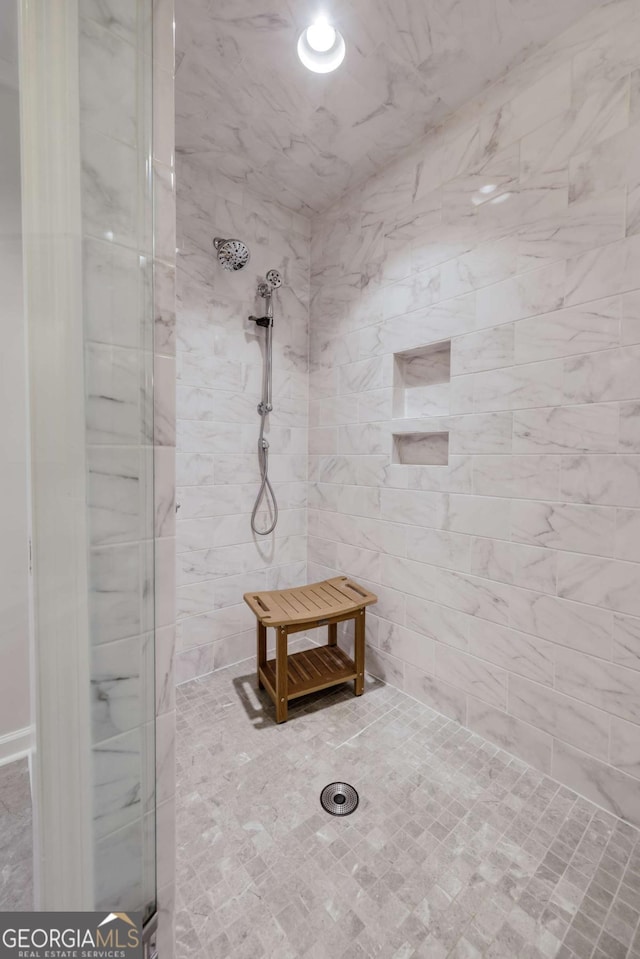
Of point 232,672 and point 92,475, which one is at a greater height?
point 92,475

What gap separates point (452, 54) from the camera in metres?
1.39

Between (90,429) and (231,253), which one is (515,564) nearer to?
(90,429)

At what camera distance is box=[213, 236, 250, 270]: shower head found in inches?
73.9

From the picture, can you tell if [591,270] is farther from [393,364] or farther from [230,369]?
[230,369]

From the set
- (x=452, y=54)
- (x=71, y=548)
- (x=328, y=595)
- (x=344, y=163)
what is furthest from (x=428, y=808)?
(x=344, y=163)

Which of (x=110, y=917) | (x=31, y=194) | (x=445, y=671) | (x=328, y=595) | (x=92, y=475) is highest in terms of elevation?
(x=31, y=194)

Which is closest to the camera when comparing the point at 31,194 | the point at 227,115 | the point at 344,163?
the point at 31,194

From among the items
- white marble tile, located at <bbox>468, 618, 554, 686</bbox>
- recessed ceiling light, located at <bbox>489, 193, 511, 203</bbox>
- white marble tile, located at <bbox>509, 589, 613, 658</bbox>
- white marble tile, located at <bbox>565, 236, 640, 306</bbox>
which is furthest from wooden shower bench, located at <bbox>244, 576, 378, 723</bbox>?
recessed ceiling light, located at <bbox>489, 193, 511, 203</bbox>

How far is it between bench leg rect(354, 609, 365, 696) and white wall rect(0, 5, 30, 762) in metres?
1.40

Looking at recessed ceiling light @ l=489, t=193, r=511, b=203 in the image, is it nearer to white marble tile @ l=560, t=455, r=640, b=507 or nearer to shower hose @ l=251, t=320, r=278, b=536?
white marble tile @ l=560, t=455, r=640, b=507

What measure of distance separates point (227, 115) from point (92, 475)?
1877 mm

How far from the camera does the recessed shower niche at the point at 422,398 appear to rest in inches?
71.2

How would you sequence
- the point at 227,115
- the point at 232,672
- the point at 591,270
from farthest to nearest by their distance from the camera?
1. the point at 232,672
2. the point at 227,115
3. the point at 591,270

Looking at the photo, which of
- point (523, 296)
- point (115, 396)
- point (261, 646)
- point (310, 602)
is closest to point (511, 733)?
point (310, 602)
